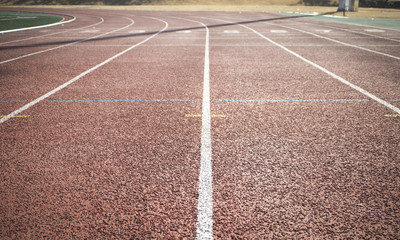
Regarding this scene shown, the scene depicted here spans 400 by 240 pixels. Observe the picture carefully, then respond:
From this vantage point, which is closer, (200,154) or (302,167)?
(302,167)

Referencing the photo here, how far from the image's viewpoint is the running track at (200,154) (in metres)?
2.39

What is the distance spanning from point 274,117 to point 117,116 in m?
2.41

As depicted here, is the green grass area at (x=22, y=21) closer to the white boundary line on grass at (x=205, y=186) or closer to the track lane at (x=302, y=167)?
the white boundary line on grass at (x=205, y=186)

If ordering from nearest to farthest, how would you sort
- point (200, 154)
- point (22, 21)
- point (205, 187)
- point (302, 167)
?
point (205, 187) < point (302, 167) < point (200, 154) < point (22, 21)

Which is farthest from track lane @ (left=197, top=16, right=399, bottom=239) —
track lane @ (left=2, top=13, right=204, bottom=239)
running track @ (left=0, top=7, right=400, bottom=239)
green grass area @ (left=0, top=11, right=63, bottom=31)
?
green grass area @ (left=0, top=11, right=63, bottom=31)

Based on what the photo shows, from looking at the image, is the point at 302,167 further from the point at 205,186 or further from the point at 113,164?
the point at 113,164

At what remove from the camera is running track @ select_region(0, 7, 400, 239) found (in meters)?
2.39

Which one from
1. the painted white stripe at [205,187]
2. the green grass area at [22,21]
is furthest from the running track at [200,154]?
the green grass area at [22,21]

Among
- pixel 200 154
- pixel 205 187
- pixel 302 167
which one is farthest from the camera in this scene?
pixel 200 154

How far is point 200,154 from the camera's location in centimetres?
343

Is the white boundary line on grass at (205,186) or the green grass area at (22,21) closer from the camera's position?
the white boundary line on grass at (205,186)

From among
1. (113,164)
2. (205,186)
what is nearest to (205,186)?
(205,186)

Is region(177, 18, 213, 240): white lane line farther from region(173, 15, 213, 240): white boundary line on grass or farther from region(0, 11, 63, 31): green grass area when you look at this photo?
region(0, 11, 63, 31): green grass area

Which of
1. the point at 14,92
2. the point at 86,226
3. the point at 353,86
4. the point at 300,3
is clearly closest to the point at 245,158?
the point at 86,226
